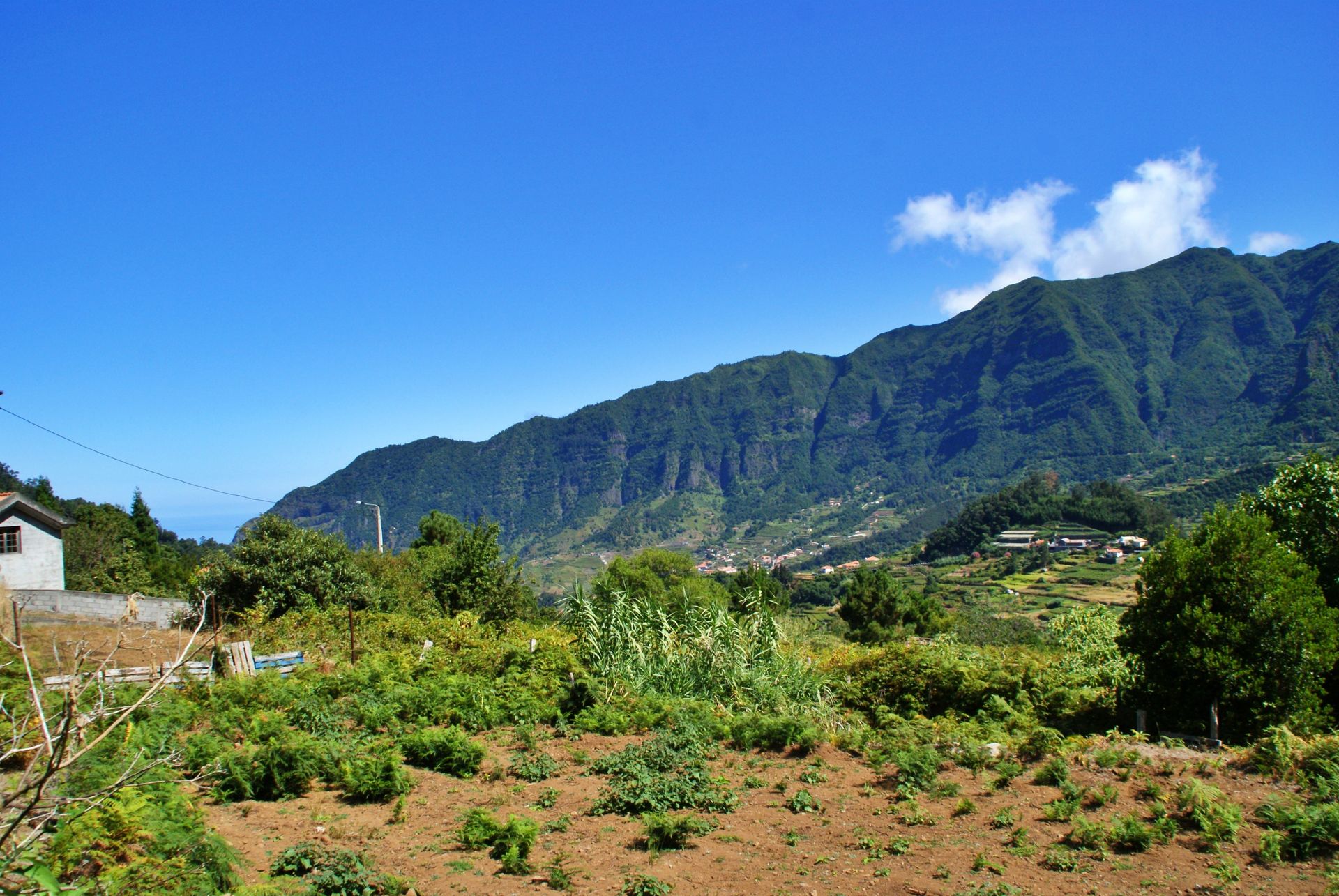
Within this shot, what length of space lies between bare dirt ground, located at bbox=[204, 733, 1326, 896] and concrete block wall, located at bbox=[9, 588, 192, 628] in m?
13.8

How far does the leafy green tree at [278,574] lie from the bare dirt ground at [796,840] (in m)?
12.6

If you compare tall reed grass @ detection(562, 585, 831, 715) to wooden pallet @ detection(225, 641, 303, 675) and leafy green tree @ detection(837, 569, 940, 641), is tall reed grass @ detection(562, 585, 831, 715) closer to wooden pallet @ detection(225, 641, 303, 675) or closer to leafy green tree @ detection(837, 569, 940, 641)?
wooden pallet @ detection(225, 641, 303, 675)

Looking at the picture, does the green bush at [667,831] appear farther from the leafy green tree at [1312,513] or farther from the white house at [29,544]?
the white house at [29,544]

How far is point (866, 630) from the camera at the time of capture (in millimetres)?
31219

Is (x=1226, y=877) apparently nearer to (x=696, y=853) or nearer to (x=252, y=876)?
(x=696, y=853)

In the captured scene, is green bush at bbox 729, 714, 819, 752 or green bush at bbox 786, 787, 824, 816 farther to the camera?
green bush at bbox 729, 714, 819, 752

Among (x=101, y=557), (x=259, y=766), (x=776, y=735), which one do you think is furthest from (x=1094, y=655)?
(x=101, y=557)

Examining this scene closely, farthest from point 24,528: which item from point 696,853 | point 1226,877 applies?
point 1226,877

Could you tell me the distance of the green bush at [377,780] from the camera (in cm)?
708

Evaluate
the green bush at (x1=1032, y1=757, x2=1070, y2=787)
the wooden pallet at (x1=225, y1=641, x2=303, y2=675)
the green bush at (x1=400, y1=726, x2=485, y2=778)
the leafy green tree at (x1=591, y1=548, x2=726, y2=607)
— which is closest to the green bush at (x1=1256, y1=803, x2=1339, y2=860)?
the green bush at (x1=1032, y1=757, x2=1070, y2=787)

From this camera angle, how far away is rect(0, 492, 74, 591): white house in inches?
930

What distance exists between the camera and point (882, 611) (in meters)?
32.6

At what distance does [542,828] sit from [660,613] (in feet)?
18.6

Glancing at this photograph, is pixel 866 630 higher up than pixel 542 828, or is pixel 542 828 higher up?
pixel 542 828
